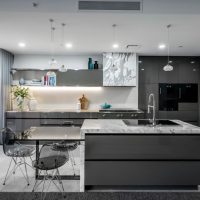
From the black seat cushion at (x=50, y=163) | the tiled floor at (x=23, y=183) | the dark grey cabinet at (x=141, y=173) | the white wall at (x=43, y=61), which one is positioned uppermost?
the white wall at (x=43, y=61)

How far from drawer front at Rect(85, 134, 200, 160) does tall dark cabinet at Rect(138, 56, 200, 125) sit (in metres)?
3.23

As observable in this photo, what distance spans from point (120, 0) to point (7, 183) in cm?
315

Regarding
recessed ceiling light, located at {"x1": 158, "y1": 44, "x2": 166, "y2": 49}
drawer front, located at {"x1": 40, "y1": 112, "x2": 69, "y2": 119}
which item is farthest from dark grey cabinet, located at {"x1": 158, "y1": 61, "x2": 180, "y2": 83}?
drawer front, located at {"x1": 40, "y1": 112, "x2": 69, "y2": 119}

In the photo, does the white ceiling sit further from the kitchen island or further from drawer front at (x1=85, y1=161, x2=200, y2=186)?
drawer front at (x1=85, y1=161, x2=200, y2=186)

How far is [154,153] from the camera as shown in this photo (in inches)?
116

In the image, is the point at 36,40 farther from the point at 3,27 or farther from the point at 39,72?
the point at 39,72

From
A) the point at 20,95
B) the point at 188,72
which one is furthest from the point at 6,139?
the point at 188,72

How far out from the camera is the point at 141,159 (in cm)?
294

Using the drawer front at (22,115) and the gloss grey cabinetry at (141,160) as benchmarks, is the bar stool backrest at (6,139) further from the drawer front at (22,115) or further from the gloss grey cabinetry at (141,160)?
the drawer front at (22,115)

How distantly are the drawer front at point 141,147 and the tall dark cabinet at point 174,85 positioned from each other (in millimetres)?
3229

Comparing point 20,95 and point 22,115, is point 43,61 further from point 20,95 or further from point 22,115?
point 22,115

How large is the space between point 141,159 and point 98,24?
218 centimetres

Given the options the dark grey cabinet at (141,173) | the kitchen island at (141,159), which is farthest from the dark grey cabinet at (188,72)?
the dark grey cabinet at (141,173)

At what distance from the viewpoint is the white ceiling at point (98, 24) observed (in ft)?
9.72
